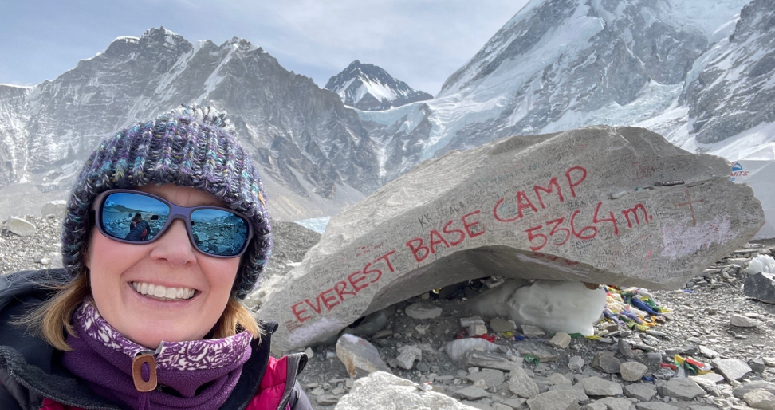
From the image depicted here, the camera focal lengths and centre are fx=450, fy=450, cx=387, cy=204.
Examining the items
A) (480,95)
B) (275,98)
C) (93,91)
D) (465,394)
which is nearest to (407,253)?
(465,394)

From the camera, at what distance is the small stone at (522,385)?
426 cm

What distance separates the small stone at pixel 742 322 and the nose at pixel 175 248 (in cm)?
717

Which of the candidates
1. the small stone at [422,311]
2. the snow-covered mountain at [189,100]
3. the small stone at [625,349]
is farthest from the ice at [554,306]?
the snow-covered mountain at [189,100]

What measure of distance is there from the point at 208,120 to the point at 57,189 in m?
162

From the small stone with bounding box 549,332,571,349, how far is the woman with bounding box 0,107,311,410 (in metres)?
4.44

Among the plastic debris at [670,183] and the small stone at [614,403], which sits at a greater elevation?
the plastic debris at [670,183]

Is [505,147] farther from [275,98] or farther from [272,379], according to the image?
[275,98]

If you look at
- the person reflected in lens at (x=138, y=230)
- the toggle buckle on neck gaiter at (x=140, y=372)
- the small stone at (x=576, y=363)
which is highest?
the person reflected in lens at (x=138, y=230)

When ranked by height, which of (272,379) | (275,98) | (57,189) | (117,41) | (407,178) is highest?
(117,41)

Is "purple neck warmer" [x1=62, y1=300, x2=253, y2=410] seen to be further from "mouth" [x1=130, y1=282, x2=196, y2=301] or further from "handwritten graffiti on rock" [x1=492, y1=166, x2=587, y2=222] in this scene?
"handwritten graffiti on rock" [x1=492, y1=166, x2=587, y2=222]

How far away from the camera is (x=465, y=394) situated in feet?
14.1

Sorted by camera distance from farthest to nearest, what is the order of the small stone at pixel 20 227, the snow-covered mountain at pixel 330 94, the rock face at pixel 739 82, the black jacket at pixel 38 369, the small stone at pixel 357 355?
the snow-covered mountain at pixel 330 94 → the rock face at pixel 739 82 → the small stone at pixel 20 227 → the small stone at pixel 357 355 → the black jacket at pixel 38 369

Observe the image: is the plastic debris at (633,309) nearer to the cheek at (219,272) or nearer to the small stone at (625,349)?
the small stone at (625,349)

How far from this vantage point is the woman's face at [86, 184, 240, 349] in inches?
56.4
